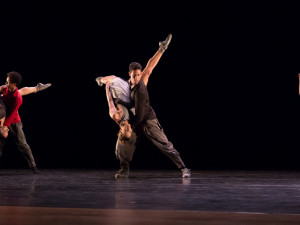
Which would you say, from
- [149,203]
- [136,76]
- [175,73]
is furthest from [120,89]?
[175,73]

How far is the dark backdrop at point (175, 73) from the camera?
6977 millimetres

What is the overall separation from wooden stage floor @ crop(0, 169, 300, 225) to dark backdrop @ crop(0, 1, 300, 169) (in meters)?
2.87

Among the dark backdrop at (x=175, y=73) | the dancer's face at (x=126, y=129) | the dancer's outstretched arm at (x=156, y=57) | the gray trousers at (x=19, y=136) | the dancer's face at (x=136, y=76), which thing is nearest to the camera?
the dancer's face at (x=126, y=129)

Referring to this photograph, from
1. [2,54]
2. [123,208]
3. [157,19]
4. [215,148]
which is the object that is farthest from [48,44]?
[123,208]

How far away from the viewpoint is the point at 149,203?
2930mm

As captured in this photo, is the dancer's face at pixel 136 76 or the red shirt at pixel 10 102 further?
the red shirt at pixel 10 102

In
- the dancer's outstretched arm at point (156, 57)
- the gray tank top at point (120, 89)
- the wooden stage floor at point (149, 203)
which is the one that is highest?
the dancer's outstretched arm at point (156, 57)

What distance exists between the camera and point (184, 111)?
7309 mm

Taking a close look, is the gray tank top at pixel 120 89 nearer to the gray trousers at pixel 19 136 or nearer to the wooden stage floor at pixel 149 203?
the wooden stage floor at pixel 149 203

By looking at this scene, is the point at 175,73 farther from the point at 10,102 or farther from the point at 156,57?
the point at 10,102

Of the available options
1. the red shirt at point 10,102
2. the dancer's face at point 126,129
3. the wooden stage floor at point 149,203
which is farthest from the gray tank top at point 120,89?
the red shirt at point 10,102

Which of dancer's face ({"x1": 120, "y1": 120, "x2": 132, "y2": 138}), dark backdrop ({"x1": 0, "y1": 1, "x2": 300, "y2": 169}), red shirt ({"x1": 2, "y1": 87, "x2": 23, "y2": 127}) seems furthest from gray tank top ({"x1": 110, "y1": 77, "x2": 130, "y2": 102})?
dark backdrop ({"x1": 0, "y1": 1, "x2": 300, "y2": 169})

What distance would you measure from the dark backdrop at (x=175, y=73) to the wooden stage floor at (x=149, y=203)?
9.41ft

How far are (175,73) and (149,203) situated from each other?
4438 mm
